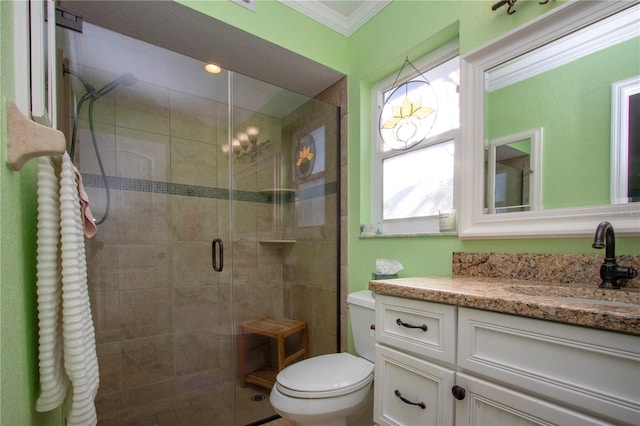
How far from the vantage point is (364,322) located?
4.96 feet

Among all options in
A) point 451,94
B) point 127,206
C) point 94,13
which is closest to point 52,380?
point 127,206

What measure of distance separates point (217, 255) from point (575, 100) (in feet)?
6.88

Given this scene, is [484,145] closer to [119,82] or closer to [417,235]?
[417,235]

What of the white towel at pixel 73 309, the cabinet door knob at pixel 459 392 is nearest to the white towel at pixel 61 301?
the white towel at pixel 73 309

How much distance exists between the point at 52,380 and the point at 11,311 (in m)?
0.24

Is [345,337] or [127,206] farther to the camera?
[345,337]


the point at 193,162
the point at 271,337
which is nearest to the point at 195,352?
the point at 271,337

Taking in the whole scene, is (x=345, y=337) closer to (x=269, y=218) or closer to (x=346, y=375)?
(x=346, y=375)

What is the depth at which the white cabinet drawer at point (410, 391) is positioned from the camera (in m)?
0.80

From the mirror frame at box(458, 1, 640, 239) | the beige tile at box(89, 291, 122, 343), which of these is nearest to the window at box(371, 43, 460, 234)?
the mirror frame at box(458, 1, 640, 239)

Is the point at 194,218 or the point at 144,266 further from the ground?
the point at 194,218

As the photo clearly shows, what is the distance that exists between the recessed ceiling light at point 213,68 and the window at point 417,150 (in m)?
1.07

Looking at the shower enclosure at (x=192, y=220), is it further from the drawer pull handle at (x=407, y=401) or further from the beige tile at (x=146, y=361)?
the drawer pull handle at (x=407, y=401)

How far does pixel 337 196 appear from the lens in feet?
6.78
